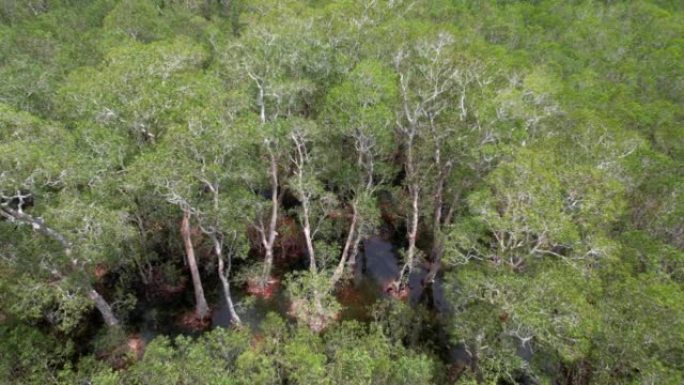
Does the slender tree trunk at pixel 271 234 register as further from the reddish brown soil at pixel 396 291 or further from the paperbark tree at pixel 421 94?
the paperbark tree at pixel 421 94

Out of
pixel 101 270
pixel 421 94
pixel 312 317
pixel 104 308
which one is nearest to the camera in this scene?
pixel 104 308

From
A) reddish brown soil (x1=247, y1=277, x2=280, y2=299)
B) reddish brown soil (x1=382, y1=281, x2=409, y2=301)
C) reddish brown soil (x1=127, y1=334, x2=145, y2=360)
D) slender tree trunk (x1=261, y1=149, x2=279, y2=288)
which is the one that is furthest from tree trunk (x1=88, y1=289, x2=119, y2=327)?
reddish brown soil (x1=382, y1=281, x2=409, y2=301)

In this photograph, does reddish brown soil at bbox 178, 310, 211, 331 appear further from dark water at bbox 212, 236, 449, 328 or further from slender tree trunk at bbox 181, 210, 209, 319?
dark water at bbox 212, 236, 449, 328

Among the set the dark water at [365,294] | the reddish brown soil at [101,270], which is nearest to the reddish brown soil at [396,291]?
the dark water at [365,294]

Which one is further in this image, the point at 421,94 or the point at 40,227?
the point at 421,94

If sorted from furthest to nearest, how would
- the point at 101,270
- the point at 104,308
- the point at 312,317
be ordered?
the point at 101,270 → the point at 312,317 → the point at 104,308

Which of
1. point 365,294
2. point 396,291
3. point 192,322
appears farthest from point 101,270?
point 396,291

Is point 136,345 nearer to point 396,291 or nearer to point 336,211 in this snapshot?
point 336,211
